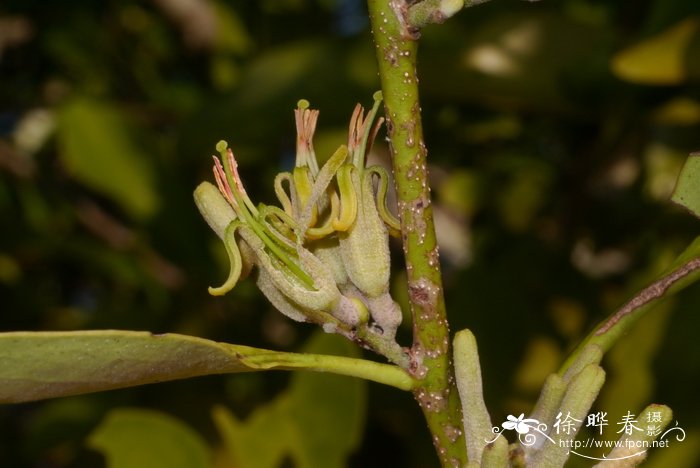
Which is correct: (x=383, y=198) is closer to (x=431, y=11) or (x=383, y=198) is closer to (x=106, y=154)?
(x=431, y=11)

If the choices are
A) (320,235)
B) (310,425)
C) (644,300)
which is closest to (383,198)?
(320,235)

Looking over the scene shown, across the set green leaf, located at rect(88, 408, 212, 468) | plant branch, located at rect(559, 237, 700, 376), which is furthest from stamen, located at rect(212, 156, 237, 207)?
green leaf, located at rect(88, 408, 212, 468)

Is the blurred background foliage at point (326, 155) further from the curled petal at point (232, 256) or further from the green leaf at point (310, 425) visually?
the curled petal at point (232, 256)

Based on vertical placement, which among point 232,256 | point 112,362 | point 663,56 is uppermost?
point 663,56

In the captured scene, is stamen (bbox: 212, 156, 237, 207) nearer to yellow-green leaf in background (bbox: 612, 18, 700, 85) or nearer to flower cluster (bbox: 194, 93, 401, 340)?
flower cluster (bbox: 194, 93, 401, 340)

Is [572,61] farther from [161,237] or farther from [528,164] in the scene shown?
[161,237]

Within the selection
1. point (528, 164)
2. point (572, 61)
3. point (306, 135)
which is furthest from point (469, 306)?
point (306, 135)
